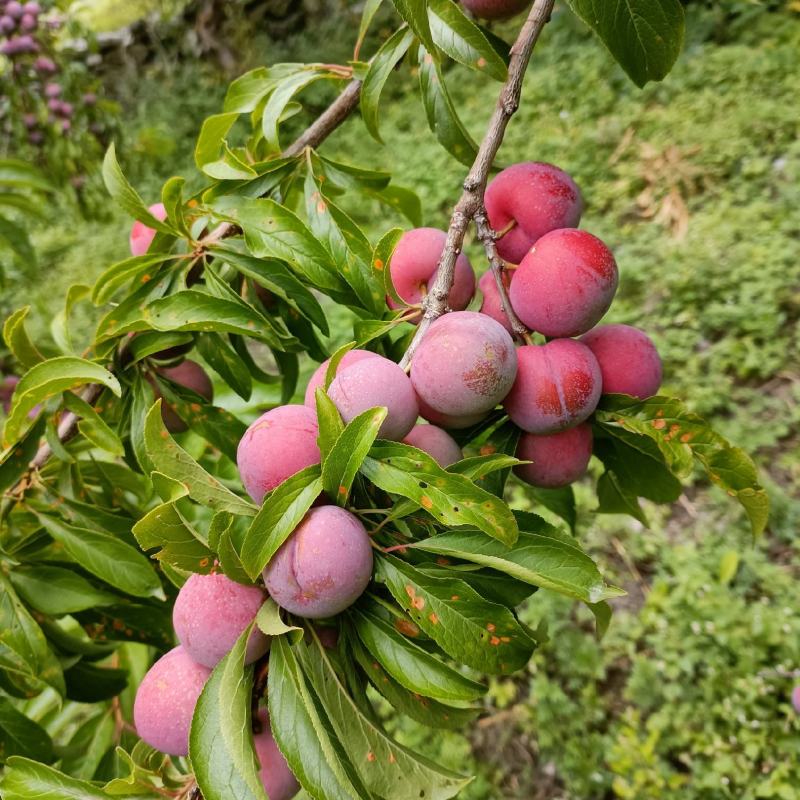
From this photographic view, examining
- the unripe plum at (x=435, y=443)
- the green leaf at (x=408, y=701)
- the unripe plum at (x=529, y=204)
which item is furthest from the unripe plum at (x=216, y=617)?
the unripe plum at (x=529, y=204)

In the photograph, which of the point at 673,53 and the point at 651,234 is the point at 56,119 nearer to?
the point at 651,234

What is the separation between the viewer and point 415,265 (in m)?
0.83

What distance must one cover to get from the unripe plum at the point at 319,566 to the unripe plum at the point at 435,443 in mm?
118

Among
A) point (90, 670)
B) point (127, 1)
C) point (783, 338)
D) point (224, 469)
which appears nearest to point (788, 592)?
point (783, 338)

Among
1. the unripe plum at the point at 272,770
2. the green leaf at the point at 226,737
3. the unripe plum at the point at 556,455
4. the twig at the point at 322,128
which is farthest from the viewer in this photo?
the twig at the point at 322,128

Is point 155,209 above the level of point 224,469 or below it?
above

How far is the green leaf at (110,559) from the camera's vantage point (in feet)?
3.06

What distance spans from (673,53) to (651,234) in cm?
277

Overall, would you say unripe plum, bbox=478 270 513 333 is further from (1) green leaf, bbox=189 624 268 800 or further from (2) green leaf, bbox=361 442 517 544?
(1) green leaf, bbox=189 624 268 800

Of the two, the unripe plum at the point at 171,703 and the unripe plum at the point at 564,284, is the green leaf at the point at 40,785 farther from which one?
the unripe plum at the point at 564,284

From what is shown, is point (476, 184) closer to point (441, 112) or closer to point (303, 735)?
point (441, 112)

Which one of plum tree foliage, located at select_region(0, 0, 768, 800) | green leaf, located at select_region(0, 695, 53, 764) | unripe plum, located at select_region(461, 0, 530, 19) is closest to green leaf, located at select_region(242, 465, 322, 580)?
plum tree foliage, located at select_region(0, 0, 768, 800)

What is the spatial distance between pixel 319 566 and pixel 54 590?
610 millimetres

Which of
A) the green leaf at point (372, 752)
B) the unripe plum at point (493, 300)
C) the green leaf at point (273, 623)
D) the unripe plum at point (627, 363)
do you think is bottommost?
the green leaf at point (372, 752)
